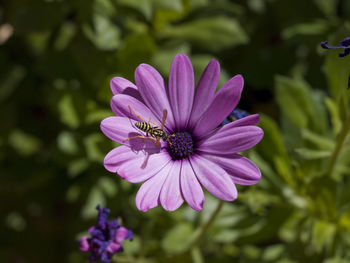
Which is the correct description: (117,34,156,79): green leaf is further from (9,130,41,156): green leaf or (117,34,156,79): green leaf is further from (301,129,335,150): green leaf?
(9,130,41,156): green leaf

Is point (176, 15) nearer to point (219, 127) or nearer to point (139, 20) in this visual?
point (139, 20)

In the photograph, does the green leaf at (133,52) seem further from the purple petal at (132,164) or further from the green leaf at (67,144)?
the purple petal at (132,164)

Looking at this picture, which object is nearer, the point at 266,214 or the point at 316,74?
the point at 266,214

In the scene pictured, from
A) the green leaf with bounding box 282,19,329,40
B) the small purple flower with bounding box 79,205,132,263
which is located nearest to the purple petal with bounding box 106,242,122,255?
the small purple flower with bounding box 79,205,132,263

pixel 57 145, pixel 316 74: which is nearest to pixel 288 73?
pixel 316 74

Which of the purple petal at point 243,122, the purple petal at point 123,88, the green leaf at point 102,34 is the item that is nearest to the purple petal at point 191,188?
the purple petal at point 243,122
